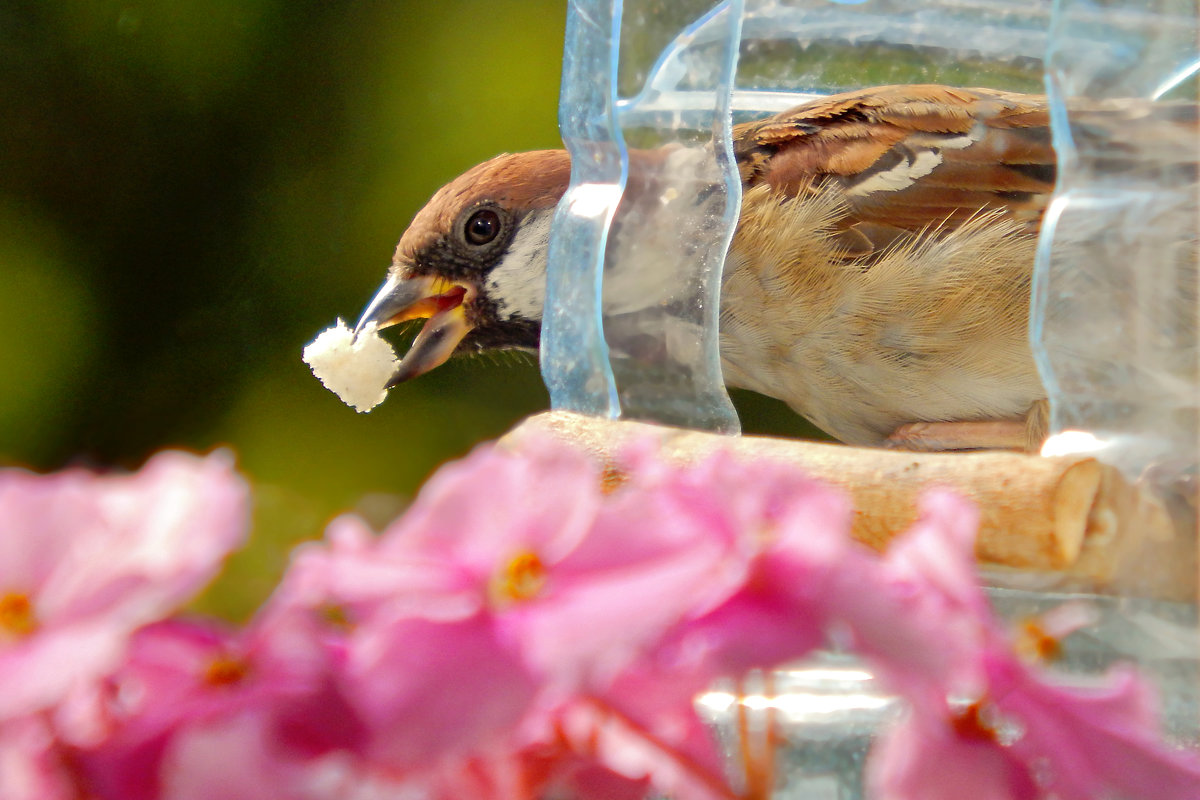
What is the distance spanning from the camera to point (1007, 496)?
353 millimetres

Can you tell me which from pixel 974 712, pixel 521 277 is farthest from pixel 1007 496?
pixel 521 277

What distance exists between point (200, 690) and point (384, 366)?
72cm

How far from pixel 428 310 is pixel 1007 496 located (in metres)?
1.11

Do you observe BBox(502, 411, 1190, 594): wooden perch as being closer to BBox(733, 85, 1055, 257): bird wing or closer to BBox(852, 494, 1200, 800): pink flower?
BBox(852, 494, 1200, 800): pink flower

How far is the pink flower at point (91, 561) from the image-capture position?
19 centimetres

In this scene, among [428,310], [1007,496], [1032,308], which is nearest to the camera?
[1007,496]

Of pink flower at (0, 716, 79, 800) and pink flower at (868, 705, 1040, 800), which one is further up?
pink flower at (0, 716, 79, 800)

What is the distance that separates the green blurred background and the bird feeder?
1375 mm

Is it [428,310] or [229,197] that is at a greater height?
[229,197]

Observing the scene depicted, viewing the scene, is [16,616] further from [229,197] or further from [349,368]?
[229,197]

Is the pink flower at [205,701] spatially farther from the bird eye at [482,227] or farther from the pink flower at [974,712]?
the bird eye at [482,227]

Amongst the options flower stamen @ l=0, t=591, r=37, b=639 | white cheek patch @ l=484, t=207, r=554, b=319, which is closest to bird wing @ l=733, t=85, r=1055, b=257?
white cheek patch @ l=484, t=207, r=554, b=319

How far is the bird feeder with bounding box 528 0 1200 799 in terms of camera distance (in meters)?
0.33

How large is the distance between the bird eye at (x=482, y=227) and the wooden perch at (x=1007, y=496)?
1028mm
